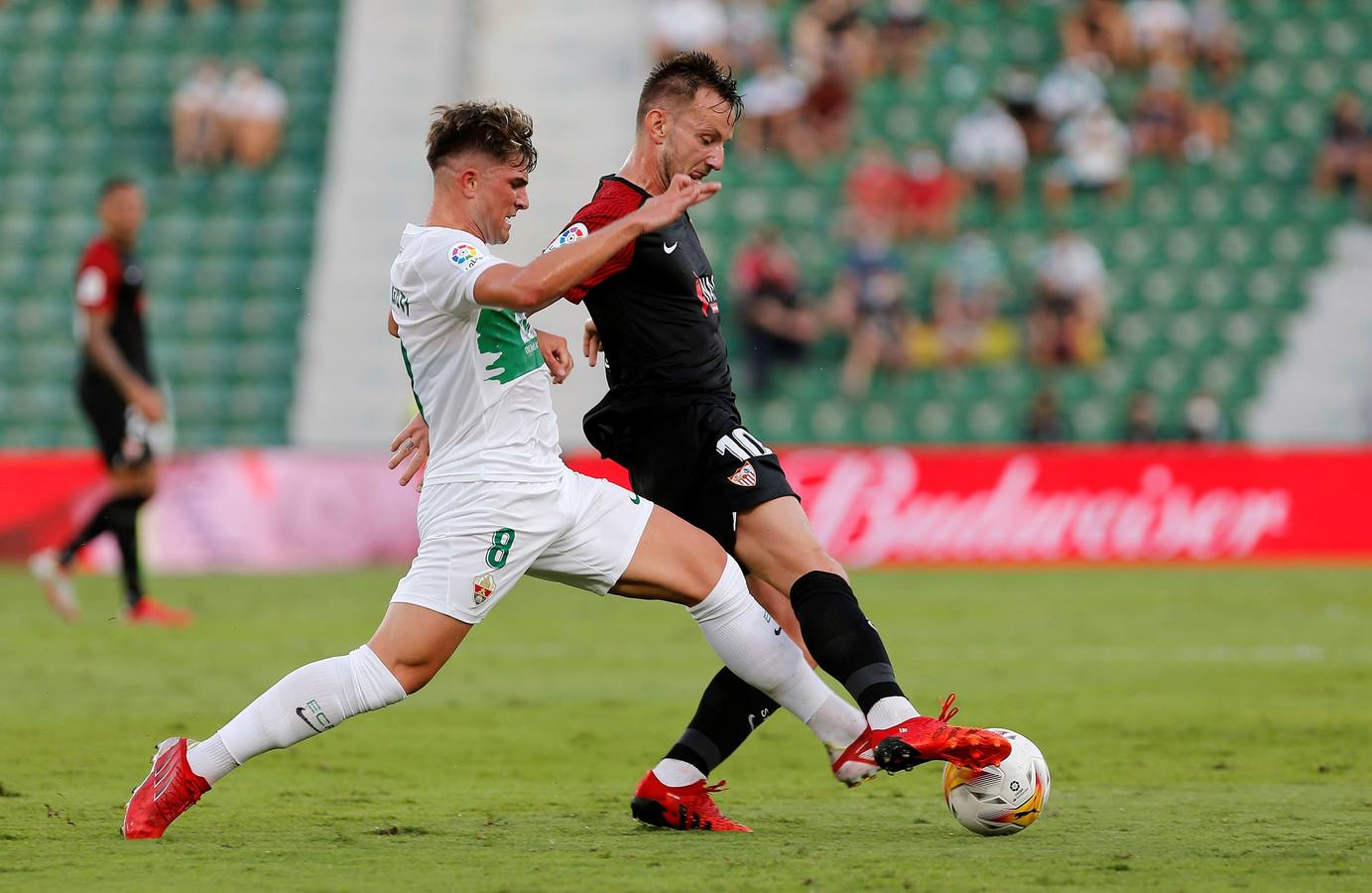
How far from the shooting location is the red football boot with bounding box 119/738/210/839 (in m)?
5.00

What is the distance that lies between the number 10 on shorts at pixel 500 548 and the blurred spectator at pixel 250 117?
1702cm

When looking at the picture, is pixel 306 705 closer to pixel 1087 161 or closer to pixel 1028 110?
pixel 1087 161

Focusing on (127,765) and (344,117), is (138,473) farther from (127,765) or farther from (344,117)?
(344,117)

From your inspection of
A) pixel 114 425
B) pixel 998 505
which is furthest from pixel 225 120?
pixel 114 425

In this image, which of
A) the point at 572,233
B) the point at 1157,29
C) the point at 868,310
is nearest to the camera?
the point at 572,233

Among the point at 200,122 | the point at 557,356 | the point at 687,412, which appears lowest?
the point at 687,412

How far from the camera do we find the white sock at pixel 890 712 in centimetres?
493

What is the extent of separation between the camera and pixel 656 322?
5484mm

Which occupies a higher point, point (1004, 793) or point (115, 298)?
point (115, 298)

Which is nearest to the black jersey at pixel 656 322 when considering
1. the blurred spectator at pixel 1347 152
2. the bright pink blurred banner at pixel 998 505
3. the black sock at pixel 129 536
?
the black sock at pixel 129 536

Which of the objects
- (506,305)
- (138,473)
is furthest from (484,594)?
(138,473)

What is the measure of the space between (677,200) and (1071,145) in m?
16.3

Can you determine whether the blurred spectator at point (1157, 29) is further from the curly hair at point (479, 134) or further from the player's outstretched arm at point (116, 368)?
the curly hair at point (479, 134)

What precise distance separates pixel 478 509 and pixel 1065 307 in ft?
48.2
